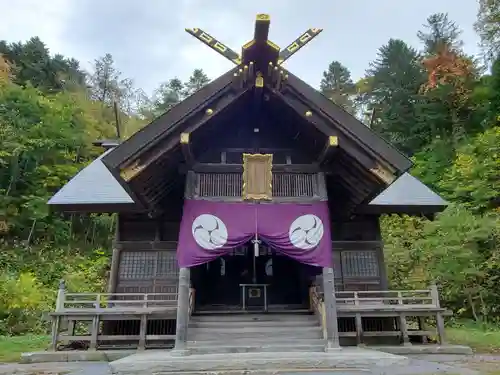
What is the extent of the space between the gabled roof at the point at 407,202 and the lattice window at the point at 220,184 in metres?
4.40

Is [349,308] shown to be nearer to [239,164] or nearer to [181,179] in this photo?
[239,164]

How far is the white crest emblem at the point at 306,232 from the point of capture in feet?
29.7

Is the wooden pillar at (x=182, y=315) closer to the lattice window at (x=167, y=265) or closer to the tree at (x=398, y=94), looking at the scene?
the lattice window at (x=167, y=265)

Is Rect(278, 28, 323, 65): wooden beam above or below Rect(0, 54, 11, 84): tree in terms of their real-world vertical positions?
below

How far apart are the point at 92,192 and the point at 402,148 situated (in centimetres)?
2610

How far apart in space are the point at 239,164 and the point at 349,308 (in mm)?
4554

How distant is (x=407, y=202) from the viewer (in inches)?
494

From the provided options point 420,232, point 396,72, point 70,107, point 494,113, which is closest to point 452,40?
point 396,72

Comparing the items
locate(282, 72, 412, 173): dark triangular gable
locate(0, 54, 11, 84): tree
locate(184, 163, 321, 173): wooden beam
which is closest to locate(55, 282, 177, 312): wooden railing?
locate(184, 163, 321, 173): wooden beam

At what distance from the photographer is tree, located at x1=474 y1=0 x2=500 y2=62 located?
29.3m

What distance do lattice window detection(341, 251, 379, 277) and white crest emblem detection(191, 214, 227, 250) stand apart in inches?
191

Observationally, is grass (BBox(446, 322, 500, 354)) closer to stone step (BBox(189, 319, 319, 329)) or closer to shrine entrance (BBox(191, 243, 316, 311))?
Answer: stone step (BBox(189, 319, 319, 329))

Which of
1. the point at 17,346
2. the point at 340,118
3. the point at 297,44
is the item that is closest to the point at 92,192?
the point at 17,346

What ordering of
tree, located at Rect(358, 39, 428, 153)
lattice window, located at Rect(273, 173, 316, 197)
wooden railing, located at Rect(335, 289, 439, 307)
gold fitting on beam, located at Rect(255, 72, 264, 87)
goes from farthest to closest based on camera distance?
tree, located at Rect(358, 39, 428, 153) → wooden railing, located at Rect(335, 289, 439, 307) → lattice window, located at Rect(273, 173, 316, 197) → gold fitting on beam, located at Rect(255, 72, 264, 87)
